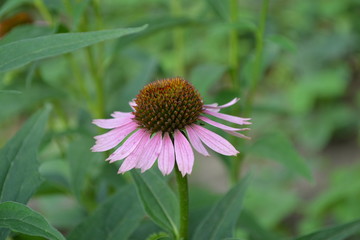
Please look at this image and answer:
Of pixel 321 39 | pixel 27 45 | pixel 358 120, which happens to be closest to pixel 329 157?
pixel 358 120

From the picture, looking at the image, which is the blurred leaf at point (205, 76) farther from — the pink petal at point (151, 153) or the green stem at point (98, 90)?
the pink petal at point (151, 153)

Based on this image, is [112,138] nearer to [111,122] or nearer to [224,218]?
[111,122]

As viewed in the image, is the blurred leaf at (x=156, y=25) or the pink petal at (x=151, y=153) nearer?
the pink petal at (x=151, y=153)

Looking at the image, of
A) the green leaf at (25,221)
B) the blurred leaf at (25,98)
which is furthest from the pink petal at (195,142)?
the blurred leaf at (25,98)

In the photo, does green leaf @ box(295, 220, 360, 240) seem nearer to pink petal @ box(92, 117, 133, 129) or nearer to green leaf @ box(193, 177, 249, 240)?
green leaf @ box(193, 177, 249, 240)

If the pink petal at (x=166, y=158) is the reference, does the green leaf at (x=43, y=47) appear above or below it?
above

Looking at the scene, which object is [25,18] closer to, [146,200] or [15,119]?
[146,200]

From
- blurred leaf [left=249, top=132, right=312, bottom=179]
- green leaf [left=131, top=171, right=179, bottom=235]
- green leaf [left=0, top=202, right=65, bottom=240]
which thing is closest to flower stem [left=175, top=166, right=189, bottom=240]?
green leaf [left=131, top=171, right=179, bottom=235]
